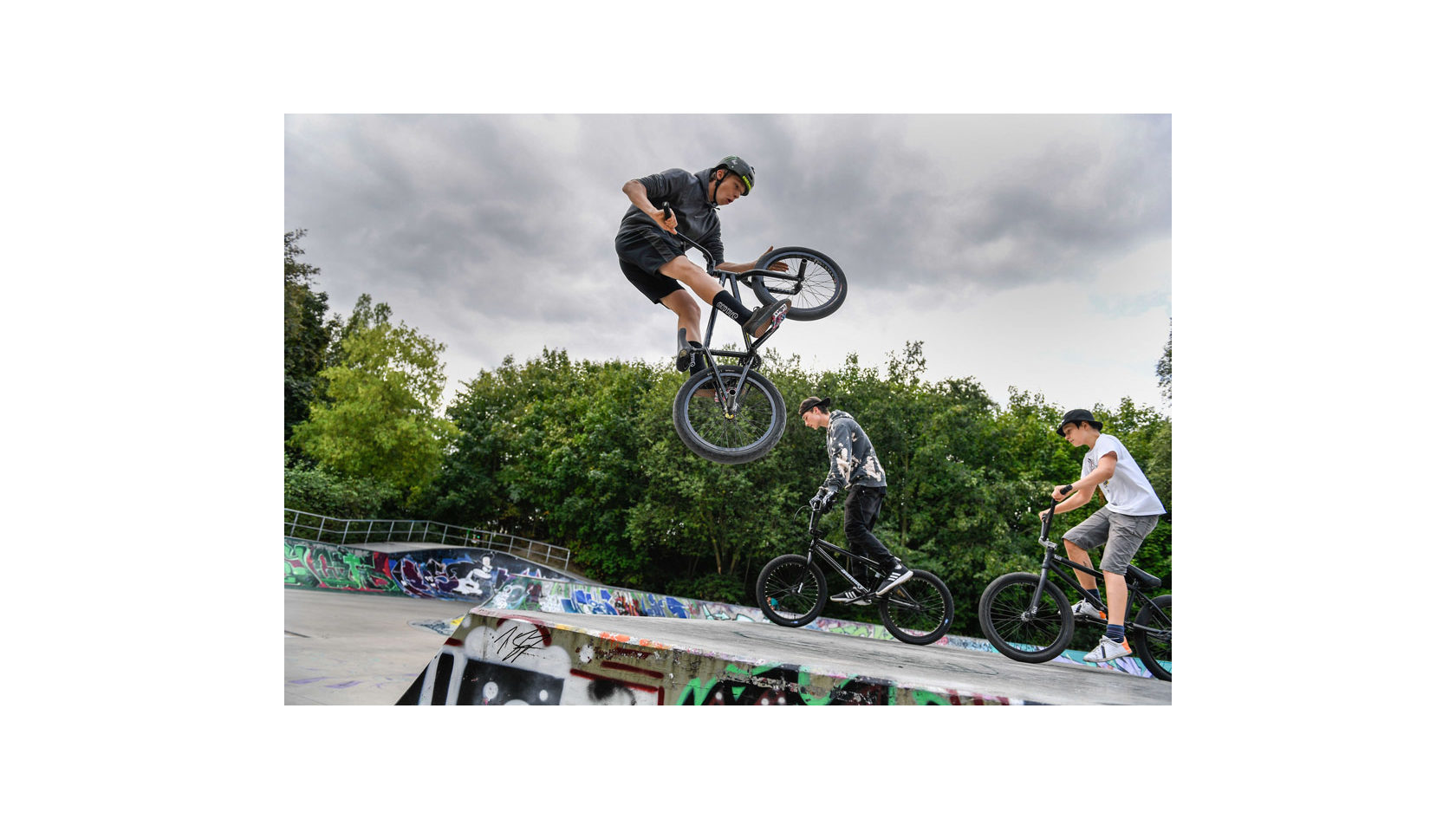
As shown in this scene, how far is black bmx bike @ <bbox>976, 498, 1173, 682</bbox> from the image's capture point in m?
4.77

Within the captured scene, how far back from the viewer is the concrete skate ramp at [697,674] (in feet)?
12.3

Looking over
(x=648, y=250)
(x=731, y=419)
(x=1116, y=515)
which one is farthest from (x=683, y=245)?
(x=1116, y=515)

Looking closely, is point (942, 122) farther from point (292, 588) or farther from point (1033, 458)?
point (292, 588)

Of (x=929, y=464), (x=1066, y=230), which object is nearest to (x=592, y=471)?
(x=929, y=464)

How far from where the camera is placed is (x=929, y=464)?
13.6m

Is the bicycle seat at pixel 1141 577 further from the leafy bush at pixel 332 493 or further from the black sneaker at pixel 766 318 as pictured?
the leafy bush at pixel 332 493

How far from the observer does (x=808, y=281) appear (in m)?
5.18

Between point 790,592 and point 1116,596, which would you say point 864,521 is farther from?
point 1116,596

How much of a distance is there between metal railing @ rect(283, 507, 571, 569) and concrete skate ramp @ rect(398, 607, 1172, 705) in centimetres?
1289

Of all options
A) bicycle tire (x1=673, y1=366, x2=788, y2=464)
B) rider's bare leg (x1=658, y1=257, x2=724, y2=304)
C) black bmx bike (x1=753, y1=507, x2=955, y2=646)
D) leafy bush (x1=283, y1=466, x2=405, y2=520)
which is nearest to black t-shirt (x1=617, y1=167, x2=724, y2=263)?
rider's bare leg (x1=658, y1=257, x2=724, y2=304)

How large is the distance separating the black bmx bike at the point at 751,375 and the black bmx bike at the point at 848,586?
873 mm

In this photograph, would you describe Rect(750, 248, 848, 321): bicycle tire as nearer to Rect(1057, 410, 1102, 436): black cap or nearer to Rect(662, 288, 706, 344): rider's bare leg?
Rect(662, 288, 706, 344): rider's bare leg

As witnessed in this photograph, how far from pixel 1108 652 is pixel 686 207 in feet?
14.0
